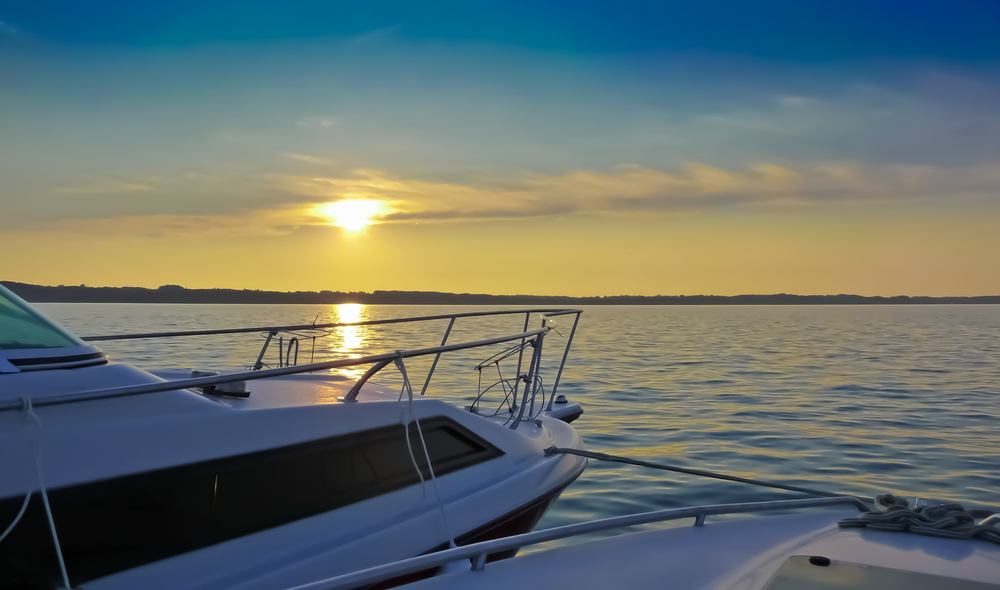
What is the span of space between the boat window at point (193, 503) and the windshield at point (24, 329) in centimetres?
80

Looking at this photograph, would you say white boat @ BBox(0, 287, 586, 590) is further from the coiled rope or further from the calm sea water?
the calm sea water

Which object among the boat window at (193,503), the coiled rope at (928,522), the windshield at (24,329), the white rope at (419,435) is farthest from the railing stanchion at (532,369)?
the windshield at (24,329)

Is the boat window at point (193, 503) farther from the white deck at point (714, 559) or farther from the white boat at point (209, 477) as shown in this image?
the white deck at point (714, 559)

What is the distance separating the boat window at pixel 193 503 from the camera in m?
2.55

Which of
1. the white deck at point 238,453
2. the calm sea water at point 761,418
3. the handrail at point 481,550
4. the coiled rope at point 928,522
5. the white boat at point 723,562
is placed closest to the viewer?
the handrail at point 481,550

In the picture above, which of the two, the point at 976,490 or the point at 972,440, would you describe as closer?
the point at 976,490

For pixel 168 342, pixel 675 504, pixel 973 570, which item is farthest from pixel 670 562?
pixel 168 342

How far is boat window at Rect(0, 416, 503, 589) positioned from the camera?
2.55 m

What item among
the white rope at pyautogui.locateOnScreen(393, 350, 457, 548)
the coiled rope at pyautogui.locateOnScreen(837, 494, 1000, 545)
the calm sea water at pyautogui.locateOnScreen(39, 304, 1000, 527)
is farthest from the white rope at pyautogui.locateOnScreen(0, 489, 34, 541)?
the calm sea water at pyautogui.locateOnScreen(39, 304, 1000, 527)

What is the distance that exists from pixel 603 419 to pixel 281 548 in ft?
27.0

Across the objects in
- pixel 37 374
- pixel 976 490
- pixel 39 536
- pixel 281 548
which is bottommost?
pixel 976 490

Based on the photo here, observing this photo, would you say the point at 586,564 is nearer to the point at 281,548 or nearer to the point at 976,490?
the point at 281,548

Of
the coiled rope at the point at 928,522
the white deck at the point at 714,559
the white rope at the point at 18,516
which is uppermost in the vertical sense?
the white rope at the point at 18,516

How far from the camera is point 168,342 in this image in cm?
1930
